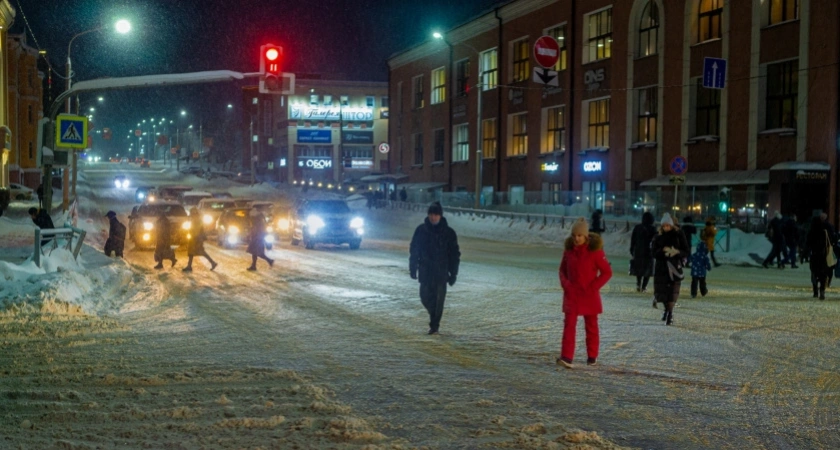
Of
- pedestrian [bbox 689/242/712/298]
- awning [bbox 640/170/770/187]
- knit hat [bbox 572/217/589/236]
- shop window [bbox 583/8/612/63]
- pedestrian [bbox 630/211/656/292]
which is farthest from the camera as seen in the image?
shop window [bbox 583/8/612/63]

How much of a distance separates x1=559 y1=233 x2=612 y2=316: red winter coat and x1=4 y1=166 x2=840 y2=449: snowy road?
697 millimetres

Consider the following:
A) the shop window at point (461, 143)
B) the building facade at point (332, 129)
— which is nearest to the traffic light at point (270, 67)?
the shop window at point (461, 143)

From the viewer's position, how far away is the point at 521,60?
175 ft

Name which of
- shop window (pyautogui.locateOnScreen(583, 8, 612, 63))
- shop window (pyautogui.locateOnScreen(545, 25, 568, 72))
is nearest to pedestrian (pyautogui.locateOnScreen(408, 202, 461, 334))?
shop window (pyautogui.locateOnScreen(583, 8, 612, 63))

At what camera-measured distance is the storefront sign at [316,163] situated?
336ft

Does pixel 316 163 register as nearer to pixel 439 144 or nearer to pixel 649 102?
pixel 439 144

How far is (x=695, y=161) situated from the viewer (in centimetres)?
3881

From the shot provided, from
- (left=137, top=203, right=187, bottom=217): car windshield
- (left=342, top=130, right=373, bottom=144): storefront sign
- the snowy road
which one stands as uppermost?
(left=342, top=130, right=373, bottom=144): storefront sign

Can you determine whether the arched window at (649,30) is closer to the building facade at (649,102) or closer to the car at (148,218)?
the building facade at (649,102)

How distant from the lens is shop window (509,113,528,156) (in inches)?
2089

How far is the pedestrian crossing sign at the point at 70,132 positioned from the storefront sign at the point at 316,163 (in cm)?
8291

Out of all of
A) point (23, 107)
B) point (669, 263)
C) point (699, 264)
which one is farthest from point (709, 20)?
point (23, 107)

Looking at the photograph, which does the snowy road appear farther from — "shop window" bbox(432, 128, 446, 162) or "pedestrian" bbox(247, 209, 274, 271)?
"shop window" bbox(432, 128, 446, 162)

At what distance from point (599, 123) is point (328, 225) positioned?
22.0 m
